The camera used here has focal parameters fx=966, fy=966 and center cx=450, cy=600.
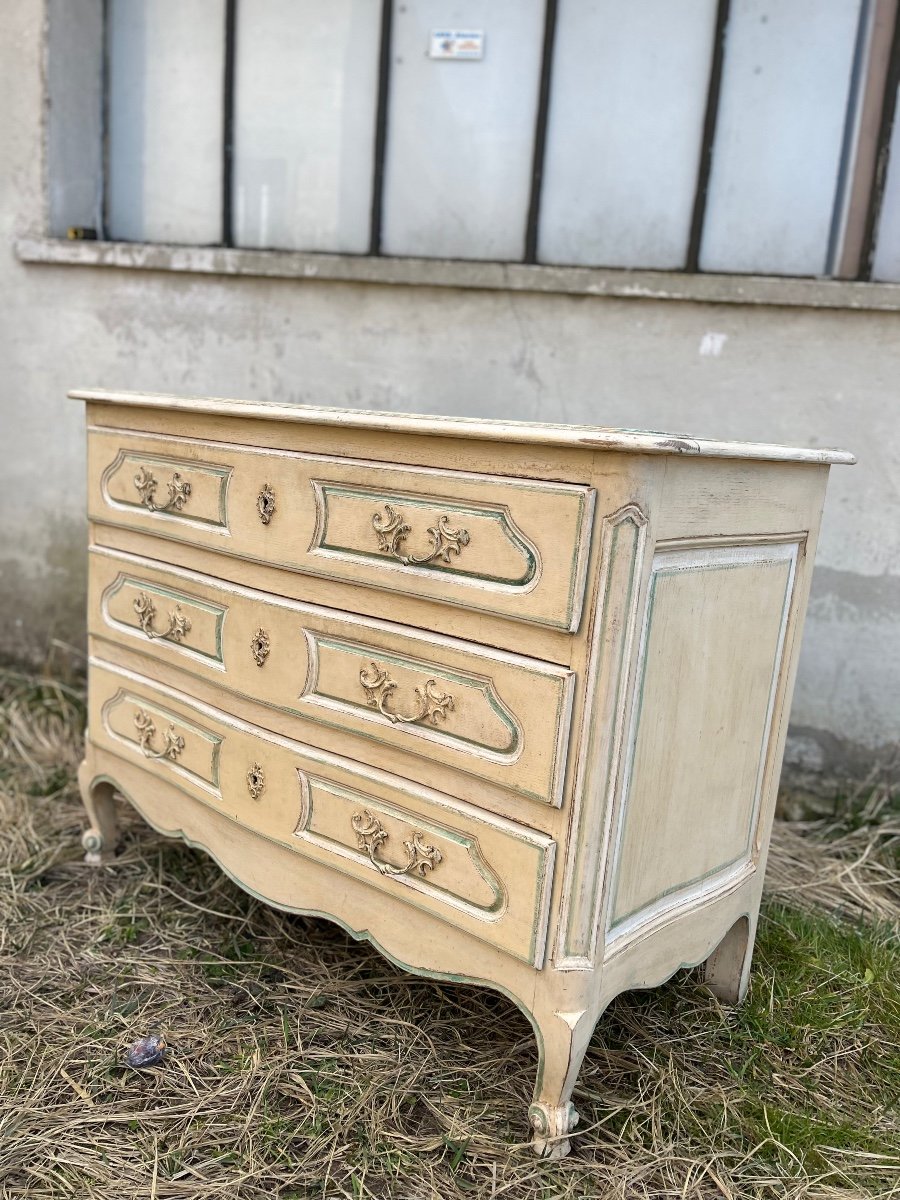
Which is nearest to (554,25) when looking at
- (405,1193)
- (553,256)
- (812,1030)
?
(553,256)

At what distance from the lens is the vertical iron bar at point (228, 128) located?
344 centimetres

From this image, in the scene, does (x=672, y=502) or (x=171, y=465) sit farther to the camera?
(x=171, y=465)

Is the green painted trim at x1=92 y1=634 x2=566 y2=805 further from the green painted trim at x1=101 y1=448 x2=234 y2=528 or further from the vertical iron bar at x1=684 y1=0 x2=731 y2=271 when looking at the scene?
the vertical iron bar at x1=684 y1=0 x2=731 y2=271

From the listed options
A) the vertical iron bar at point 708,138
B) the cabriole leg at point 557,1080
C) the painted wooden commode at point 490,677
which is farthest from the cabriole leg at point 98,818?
the vertical iron bar at point 708,138

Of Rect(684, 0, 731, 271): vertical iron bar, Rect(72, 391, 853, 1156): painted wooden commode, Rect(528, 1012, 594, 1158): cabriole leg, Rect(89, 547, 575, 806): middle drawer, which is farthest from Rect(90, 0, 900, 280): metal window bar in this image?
Rect(528, 1012, 594, 1158): cabriole leg

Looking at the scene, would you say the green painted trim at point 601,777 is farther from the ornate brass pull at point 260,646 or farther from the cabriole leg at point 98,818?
the cabriole leg at point 98,818

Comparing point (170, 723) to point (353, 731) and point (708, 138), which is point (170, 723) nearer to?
point (353, 731)

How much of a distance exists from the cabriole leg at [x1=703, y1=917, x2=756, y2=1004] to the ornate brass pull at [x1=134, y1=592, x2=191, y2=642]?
1.38m

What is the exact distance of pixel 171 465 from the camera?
2.21 meters

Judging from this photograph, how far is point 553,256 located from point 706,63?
710 mm

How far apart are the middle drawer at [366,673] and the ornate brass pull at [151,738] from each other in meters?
0.17

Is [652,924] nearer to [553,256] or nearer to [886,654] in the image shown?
[886,654]

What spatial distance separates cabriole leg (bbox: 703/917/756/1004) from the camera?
212cm

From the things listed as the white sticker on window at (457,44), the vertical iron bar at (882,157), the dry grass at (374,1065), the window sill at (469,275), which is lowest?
the dry grass at (374,1065)
